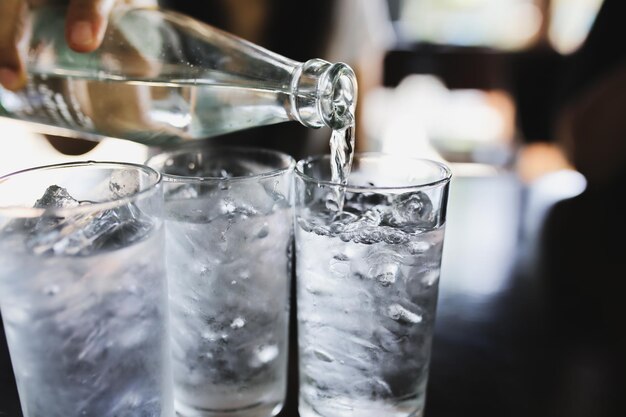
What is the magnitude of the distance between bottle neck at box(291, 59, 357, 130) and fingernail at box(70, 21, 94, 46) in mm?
269

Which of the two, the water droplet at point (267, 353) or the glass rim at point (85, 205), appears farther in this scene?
the water droplet at point (267, 353)

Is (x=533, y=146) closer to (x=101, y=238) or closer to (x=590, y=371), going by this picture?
(x=590, y=371)

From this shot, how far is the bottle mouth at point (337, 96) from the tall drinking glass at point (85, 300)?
8.5 inches

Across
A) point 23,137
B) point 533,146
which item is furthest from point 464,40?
point 23,137

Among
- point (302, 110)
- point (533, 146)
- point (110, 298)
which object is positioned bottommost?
point (533, 146)

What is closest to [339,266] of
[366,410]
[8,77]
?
[366,410]

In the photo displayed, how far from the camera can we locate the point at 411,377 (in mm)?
652

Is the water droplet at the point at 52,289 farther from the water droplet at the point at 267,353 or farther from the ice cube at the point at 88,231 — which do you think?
the water droplet at the point at 267,353

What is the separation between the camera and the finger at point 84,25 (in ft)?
2.64

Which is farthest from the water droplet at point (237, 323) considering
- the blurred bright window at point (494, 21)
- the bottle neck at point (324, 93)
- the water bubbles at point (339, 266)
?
the blurred bright window at point (494, 21)

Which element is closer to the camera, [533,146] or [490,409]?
[490,409]

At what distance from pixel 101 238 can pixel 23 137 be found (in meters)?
2.12

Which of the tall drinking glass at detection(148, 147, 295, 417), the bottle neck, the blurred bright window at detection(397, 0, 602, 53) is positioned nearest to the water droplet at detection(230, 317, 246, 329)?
the tall drinking glass at detection(148, 147, 295, 417)

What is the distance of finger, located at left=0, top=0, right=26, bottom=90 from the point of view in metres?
0.85
